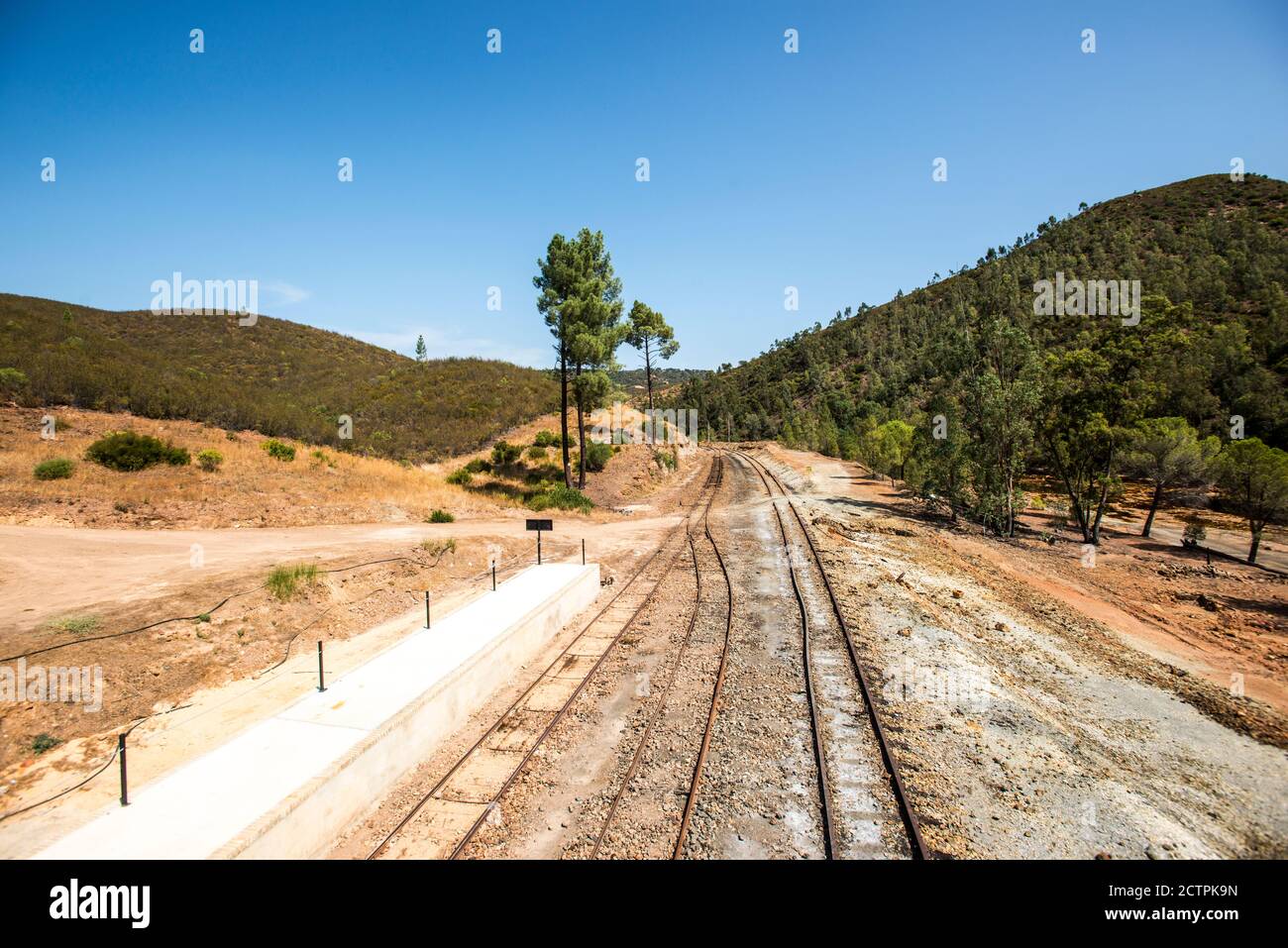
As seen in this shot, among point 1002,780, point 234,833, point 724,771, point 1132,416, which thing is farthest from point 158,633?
point 1132,416

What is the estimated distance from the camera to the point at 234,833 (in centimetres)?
600

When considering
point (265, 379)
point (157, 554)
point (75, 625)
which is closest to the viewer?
point (75, 625)

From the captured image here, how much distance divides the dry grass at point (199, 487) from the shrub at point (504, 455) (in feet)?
22.6

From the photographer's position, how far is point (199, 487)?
22094 mm

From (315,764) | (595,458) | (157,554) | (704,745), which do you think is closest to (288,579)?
(157,554)

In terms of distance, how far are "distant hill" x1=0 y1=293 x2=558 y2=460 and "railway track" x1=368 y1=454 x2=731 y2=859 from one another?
96.0 ft

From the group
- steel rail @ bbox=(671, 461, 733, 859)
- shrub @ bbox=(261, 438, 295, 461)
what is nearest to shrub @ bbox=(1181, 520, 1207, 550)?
steel rail @ bbox=(671, 461, 733, 859)

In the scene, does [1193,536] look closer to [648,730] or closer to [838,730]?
[838,730]

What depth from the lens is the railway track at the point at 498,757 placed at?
6855 millimetres

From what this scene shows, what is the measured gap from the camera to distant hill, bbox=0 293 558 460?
30750mm

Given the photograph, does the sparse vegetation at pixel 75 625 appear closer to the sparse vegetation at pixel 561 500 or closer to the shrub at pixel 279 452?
the shrub at pixel 279 452

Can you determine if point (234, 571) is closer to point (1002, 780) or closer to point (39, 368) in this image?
point (1002, 780)

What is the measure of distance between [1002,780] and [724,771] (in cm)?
382

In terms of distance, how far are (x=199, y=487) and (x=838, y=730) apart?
80.2ft
